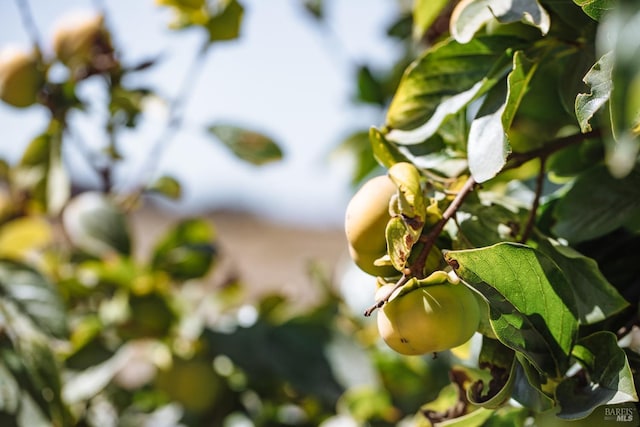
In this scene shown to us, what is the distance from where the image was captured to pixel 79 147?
0.86 m

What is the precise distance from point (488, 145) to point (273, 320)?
1.98 ft

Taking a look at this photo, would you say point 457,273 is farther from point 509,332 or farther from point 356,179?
point 356,179

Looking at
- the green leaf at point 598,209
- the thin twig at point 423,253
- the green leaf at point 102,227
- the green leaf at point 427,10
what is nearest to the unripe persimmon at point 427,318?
the thin twig at point 423,253

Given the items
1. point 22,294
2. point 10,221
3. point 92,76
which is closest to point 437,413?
point 22,294

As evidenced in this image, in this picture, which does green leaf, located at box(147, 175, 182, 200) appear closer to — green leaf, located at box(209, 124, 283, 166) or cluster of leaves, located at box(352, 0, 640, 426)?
green leaf, located at box(209, 124, 283, 166)

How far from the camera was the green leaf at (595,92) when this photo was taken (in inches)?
12.2

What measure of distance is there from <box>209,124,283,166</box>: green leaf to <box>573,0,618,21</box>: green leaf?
47 cm

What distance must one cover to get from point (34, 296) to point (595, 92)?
1.93 feet

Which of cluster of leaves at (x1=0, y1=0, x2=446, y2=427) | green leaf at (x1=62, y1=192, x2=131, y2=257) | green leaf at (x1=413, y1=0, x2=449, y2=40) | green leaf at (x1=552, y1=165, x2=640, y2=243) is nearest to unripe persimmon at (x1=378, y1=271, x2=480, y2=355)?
green leaf at (x1=552, y1=165, x2=640, y2=243)

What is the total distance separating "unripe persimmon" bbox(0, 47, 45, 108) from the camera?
78cm

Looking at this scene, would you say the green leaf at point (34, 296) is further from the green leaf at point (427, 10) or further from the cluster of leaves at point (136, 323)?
the green leaf at point (427, 10)

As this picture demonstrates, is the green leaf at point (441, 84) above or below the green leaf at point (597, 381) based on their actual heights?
above

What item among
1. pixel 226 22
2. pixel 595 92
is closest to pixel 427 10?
pixel 595 92

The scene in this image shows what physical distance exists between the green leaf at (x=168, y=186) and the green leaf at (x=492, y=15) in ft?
1.81
